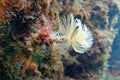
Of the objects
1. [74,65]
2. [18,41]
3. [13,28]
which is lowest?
[74,65]

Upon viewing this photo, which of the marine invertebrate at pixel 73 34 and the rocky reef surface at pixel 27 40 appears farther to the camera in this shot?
the marine invertebrate at pixel 73 34

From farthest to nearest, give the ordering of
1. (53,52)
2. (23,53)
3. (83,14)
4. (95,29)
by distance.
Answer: (95,29)
(83,14)
(53,52)
(23,53)

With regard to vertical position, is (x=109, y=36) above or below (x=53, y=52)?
below

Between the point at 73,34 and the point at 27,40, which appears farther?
the point at 73,34

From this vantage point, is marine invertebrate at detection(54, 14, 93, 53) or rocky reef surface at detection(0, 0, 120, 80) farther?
marine invertebrate at detection(54, 14, 93, 53)

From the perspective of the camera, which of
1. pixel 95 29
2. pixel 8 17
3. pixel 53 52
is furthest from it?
pixel 95 29

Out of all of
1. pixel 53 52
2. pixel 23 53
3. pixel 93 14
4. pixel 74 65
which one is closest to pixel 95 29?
pixel 93 14

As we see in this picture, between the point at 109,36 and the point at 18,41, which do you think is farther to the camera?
the point at 109,36

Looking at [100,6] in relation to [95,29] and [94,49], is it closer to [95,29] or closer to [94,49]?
[95,29]

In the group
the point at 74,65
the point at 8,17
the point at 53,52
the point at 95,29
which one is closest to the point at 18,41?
the point at 8,17

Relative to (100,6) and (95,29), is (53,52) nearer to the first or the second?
(95,29)
